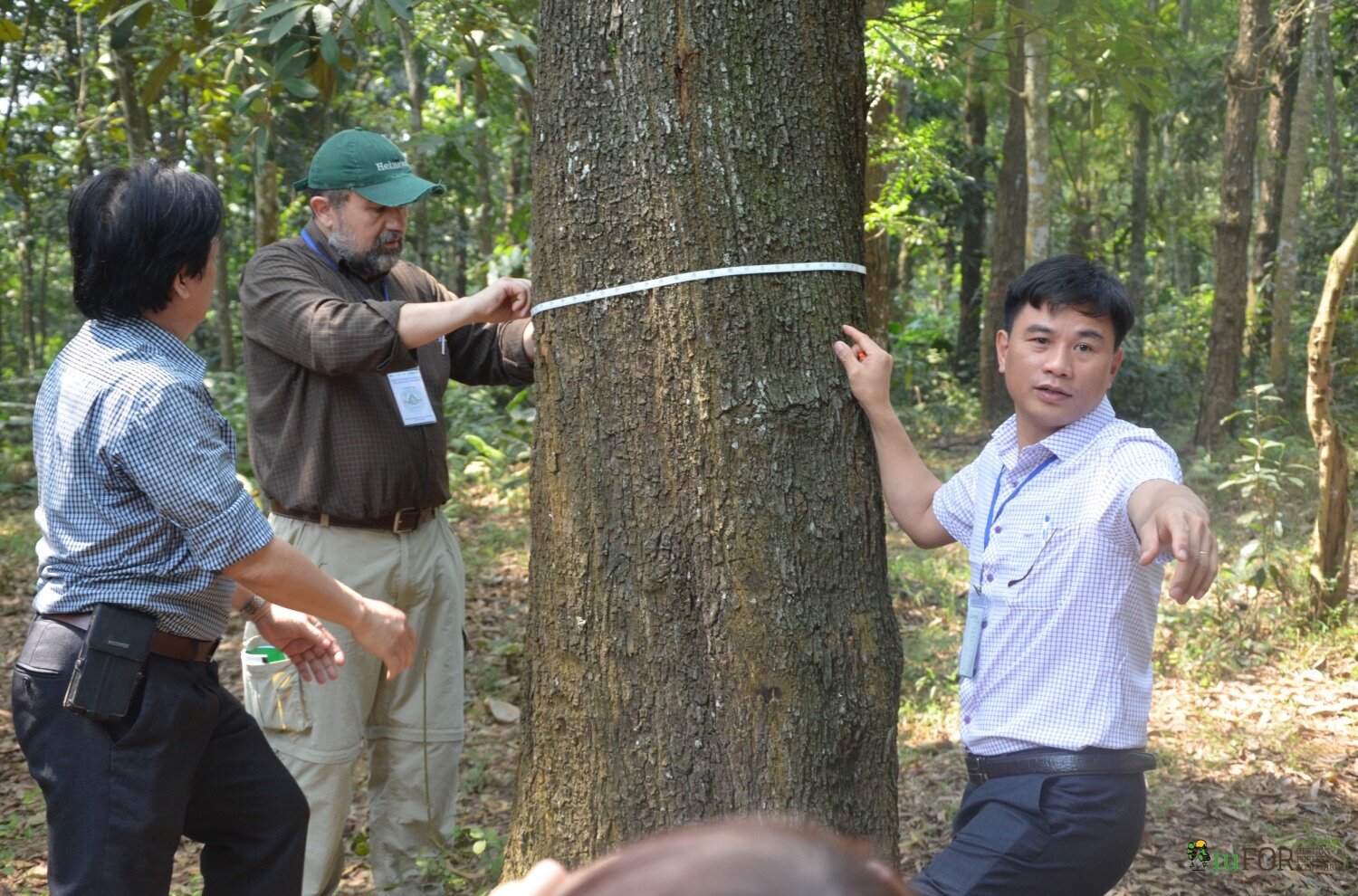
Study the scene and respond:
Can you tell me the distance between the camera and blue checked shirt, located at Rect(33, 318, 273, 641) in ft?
7.49

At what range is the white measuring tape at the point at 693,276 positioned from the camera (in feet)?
7.34

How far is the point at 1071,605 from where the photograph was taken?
2168 mm

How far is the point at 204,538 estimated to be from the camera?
2.32 meters

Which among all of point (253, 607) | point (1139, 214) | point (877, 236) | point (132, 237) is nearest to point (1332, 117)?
point (1139, 214)

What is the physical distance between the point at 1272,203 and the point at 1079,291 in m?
14.4

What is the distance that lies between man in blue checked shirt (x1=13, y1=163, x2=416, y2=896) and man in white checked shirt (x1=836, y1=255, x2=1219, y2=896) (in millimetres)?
1320

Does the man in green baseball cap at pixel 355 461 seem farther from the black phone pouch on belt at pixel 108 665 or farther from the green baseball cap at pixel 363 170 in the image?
the black phone pouch on belt at pixel 108 665

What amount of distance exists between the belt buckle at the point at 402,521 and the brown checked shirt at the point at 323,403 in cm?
5

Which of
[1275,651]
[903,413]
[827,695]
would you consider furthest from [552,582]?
[903,413]

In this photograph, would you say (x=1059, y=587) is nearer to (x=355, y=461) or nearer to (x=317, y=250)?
(x=355, y=461)

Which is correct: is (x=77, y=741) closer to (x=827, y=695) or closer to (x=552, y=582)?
(x=552, y=582)

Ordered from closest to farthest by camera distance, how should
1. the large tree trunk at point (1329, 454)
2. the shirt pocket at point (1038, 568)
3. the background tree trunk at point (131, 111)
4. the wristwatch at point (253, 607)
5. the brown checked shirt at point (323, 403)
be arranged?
1. the shirt pocket at point (1038, 568)
2. the wristwatch at point (253, 607)
3. the brown checked shirt at point (323, 403)
4. the large tree trunk at point (1329, 454)
5. the background tree trunk at point (131, 111)

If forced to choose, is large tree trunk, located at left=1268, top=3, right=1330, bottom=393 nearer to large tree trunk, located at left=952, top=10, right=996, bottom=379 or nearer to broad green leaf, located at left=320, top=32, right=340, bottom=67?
large tree trunk, located at left=952, top=10, right=996, bottom=379

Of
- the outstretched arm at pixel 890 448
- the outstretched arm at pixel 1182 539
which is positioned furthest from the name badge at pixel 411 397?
the outstretched arm at pixel 1182 539
